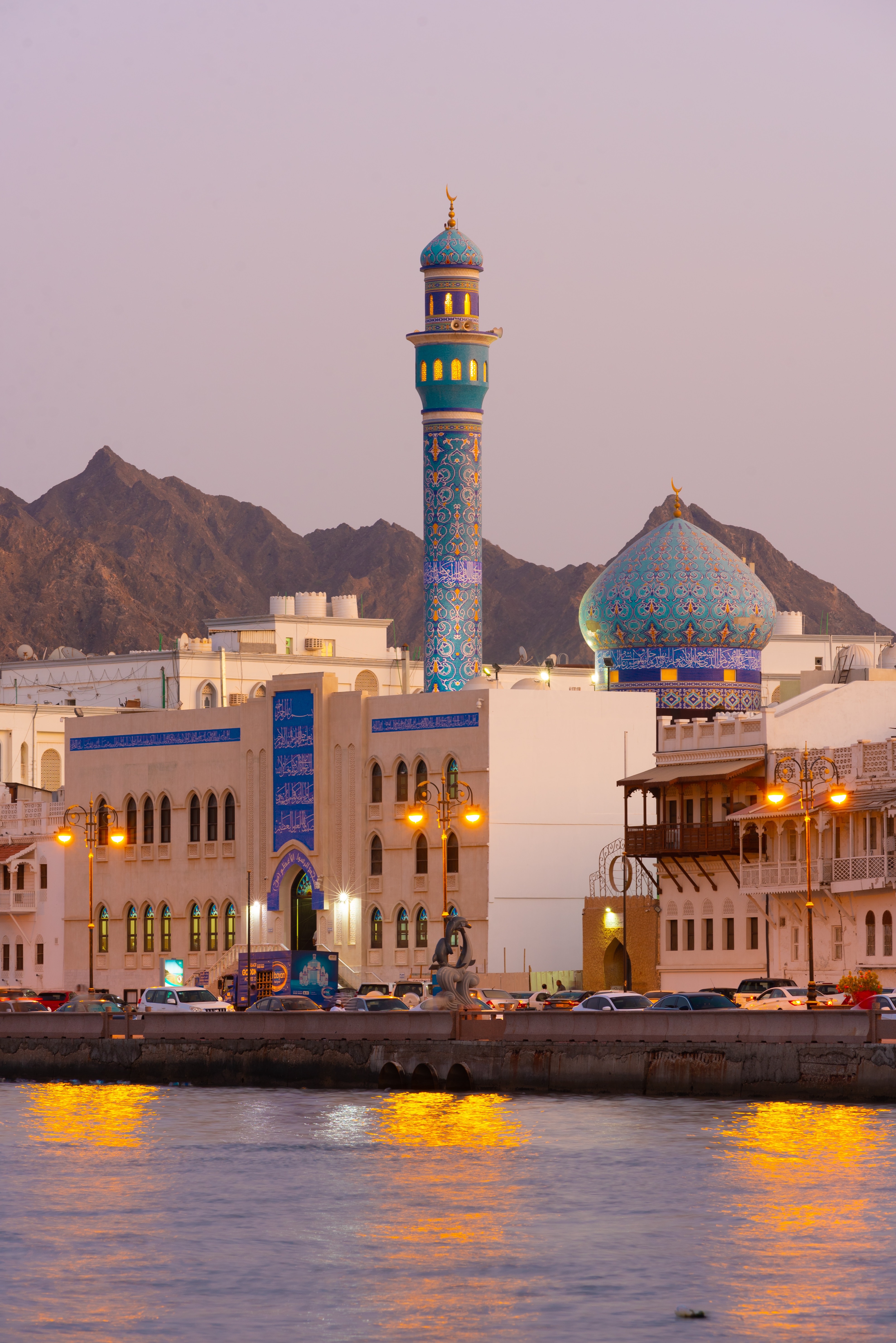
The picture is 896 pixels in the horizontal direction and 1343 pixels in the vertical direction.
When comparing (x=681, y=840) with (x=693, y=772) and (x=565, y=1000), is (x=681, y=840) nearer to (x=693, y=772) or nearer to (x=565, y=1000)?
(x=693, y=772)

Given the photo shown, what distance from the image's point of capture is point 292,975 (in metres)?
74.1

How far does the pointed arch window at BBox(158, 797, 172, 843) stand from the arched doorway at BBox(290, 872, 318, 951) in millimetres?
5549

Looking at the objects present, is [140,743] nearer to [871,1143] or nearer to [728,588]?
[728,588]

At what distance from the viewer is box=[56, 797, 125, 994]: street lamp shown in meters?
79.4

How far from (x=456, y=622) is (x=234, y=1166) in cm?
3818

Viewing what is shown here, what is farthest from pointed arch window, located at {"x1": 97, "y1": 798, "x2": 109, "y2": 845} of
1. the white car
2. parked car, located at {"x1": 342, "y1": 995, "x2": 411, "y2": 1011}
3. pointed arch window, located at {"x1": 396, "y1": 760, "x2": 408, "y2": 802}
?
parked car, located at {"x1": 342, "y1": 995, "x2": 411, "y2": 1011}

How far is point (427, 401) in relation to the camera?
81625 mm

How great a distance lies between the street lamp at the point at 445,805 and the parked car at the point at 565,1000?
776 centimetres

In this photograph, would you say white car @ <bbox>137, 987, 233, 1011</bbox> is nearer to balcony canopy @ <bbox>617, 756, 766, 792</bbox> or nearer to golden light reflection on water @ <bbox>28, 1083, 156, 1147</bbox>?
golden light reflection on water @ <bbox>28, 1083, 156, 1147</bbox>

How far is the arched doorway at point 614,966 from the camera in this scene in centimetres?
7325

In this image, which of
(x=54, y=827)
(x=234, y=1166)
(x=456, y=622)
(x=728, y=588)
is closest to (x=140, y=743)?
(x=54, y=827)

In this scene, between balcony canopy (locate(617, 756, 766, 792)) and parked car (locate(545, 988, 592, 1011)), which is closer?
parked car (locate(545, 988, 592, 1011))

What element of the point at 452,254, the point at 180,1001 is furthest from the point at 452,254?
the point at 180,1001

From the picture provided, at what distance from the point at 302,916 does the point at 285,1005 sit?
18.4 m
